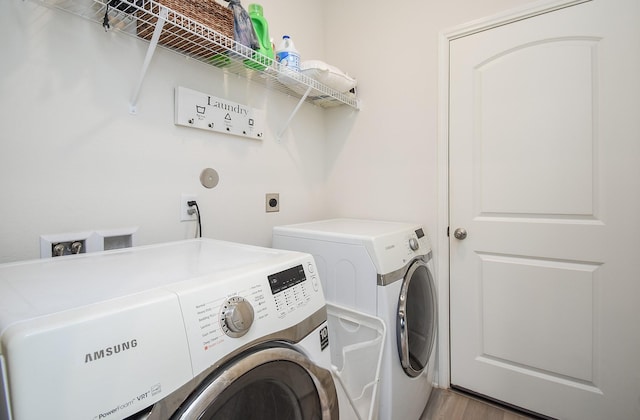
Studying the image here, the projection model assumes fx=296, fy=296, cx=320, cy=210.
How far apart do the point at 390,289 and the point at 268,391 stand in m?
0.70

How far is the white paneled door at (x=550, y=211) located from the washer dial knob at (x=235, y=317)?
145 centimetres

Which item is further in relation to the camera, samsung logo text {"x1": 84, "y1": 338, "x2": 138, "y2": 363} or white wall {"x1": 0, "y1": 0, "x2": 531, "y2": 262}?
white wall {"x1": 0, "y1": 0, "x2": 531, "y2": 262}

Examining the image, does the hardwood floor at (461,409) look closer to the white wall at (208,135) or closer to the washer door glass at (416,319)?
the washer door glass at (416,319)

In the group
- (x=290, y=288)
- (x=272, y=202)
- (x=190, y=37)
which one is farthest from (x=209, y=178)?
(x=290, y=288)

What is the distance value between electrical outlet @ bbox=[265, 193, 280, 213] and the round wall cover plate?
0.35 meters

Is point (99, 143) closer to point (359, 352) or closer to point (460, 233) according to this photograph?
point (359, 352)

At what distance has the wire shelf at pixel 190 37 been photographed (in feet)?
3.25

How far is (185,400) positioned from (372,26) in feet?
7.33

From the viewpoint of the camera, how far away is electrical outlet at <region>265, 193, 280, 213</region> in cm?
173

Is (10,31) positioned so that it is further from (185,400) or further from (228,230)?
(185,400)

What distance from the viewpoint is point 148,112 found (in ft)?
3.96

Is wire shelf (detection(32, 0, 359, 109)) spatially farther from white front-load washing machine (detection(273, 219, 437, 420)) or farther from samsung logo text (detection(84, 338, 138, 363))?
samsung logo text (detection(84, 338, 138, 363))

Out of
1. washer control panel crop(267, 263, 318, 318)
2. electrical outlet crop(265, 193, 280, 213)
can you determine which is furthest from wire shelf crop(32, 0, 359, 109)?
washer control panel crop(267, 263, 318, 318)

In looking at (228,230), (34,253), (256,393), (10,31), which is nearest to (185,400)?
(256,393)
